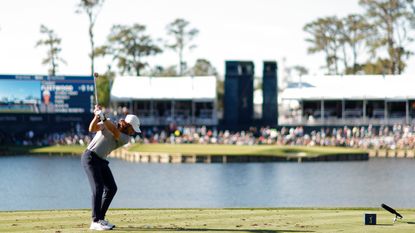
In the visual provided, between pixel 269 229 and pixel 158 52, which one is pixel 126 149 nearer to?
pixel 158 52

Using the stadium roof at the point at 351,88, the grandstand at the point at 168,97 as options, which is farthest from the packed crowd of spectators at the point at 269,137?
the stadium roof at the point at 351,88

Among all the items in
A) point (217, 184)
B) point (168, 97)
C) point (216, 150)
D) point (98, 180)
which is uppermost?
point (168, 97)

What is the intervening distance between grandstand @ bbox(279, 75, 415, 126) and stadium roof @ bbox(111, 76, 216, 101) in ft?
24.3

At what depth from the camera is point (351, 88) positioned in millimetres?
85438

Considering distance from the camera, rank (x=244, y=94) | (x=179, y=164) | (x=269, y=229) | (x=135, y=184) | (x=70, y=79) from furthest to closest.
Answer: (x=244, y=94) < (x=70, y=79) < (x=179, y=164) < (x=135, y=184) < (x=269, y=229)

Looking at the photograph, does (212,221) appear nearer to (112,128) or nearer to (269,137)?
(112,128)

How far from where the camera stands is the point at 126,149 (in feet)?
232

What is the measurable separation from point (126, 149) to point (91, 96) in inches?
479

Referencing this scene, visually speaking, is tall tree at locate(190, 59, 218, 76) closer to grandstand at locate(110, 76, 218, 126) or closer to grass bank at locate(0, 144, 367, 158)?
grandstand at locate(110, 76, 218, 126)

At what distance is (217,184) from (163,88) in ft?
133

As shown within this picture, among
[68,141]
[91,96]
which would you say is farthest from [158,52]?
[68,141]

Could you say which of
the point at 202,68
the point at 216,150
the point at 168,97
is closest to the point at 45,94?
the point at 168,97

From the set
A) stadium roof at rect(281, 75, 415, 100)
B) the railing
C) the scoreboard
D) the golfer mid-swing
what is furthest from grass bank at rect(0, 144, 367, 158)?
the golfer mid-swing

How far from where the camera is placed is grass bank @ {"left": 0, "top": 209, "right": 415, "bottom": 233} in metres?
18.3
